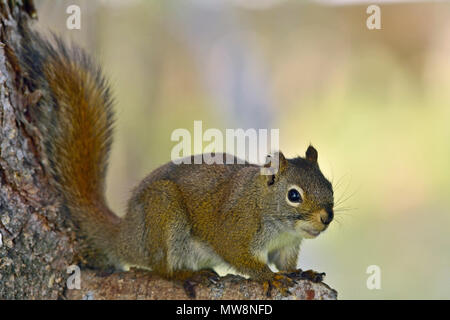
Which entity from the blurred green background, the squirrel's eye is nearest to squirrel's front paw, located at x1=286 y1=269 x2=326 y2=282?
the squirrel's eye

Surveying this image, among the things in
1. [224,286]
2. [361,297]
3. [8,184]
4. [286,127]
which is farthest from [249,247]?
[286,127]

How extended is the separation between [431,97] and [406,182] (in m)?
0.81

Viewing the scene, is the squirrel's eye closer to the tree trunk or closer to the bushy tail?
the bushy tail

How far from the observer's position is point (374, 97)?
4.00 meters

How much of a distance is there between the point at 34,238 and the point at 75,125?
46cm

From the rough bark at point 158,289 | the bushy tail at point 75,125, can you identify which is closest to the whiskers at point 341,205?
the rough bark at point 158,289

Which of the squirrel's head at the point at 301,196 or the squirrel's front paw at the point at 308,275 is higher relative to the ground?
the squirrel's head at the point at 301,196

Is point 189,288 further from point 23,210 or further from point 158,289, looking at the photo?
point 23,210

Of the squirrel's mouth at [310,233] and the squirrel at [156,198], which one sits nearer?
the squirrel's mouth at [310,233]

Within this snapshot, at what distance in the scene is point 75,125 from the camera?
1.91m

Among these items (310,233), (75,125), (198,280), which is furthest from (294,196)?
(75,125)

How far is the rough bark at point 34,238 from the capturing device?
1632 mm

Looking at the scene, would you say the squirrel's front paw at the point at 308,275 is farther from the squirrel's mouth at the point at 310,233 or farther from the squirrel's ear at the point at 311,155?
the squirrel's ear at the point at 311,155
